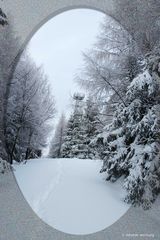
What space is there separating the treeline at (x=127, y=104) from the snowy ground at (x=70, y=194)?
0.30 feet

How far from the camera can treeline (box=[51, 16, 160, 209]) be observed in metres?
1.36

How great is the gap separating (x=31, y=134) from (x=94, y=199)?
1.43ft

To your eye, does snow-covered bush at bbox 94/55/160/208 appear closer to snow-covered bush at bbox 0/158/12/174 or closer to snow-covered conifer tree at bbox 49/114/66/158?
snow-covered conifer tree at bbox 49/114/66/158

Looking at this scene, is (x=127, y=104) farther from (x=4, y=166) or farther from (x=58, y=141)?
(x=4, y=166)

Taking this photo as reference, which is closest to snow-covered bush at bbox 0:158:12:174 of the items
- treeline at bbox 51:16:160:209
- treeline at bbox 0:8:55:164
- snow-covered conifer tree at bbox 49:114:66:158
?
treeline at bbox 0:8:55:164

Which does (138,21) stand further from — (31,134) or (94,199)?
(94,199)

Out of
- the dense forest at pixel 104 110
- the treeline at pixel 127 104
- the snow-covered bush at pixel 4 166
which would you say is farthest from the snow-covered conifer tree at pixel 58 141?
the snow-covered bush at pixel 4 166

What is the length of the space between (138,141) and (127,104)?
228 mm

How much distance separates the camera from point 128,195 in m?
1.33

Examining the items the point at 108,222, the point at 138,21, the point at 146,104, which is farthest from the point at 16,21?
the point at 108,222

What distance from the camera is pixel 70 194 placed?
1217mm

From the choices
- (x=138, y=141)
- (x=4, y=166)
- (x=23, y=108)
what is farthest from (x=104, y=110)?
(x=4, y=166)

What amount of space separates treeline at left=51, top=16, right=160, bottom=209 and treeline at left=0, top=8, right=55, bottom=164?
0.60ft

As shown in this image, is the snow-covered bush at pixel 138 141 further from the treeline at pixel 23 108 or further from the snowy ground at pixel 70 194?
the treeline at pixel 23 108
